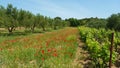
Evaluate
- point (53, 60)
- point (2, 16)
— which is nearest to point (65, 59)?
point (53, 60)

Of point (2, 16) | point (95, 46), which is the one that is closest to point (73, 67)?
point (95, 46)

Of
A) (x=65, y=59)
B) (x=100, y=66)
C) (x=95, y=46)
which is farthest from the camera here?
(x=95, y=46)

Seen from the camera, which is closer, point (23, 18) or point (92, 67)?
point (92, 67)

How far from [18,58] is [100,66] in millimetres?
3798

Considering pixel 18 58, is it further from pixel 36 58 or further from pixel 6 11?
pixel 6 11

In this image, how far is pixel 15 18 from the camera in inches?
1603

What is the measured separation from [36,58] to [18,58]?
0.84 metres

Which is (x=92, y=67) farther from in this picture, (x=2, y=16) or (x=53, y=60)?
(x=2, y=16)

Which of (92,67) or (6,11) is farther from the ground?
(6,11)

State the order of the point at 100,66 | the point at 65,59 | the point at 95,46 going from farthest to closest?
the point at 95,46 → the point at 65,59 → the point at 100,66

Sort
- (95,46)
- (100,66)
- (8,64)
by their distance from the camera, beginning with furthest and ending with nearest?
(95,46) → (100,66) → (8,64)

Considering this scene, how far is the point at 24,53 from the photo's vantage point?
10328 millimetres

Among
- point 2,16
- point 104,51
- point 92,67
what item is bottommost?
point 92,67

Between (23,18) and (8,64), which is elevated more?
(23,18)
